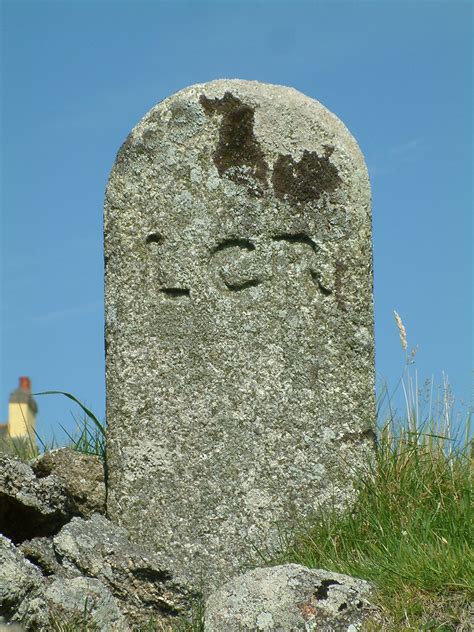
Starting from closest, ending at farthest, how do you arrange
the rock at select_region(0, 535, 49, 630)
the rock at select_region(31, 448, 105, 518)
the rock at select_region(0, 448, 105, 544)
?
the rock at select_region(0, 535, 49, 630), the rock at select_region(0, 448, 105, 544), the rock at select_region(31, 448, 105, 518)

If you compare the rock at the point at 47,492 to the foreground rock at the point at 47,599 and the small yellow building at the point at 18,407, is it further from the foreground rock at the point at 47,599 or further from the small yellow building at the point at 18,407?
the small yellow building at the point at 18,407

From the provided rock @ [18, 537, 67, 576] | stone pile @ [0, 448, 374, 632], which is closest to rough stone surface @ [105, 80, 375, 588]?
stone pile @ [0, 448, 374, 632]

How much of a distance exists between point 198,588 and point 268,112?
257cm

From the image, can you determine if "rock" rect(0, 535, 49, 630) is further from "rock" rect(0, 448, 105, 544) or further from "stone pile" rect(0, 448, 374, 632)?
"rock" rect(0, 448, 105, 544)

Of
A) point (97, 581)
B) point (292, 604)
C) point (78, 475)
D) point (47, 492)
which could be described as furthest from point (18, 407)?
point (292, 604)

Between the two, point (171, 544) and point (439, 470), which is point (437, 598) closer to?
point (439, 470)

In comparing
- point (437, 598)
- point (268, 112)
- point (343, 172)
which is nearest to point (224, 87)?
point (268, 112)

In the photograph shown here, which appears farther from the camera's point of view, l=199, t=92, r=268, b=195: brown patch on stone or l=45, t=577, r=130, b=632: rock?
l=199, t=92, r=268, b=195: brown patch on stone

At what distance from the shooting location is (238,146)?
578 centimetres

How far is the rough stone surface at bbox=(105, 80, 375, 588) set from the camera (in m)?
5.63

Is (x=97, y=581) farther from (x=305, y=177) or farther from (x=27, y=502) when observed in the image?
(x=305, y=177)

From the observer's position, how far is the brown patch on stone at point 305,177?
5.75m

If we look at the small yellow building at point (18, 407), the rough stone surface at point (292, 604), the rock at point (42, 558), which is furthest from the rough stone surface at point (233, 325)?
the small yellow building at point (18, 407)

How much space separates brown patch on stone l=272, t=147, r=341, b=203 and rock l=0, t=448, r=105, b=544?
185 cm
